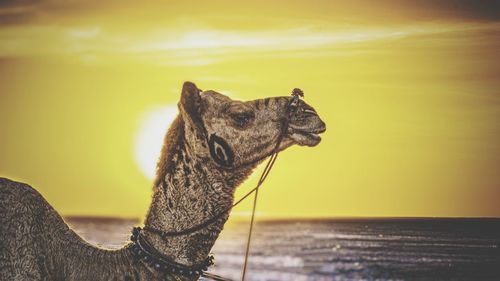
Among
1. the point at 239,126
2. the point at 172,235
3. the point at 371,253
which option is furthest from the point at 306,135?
the point at 371,253

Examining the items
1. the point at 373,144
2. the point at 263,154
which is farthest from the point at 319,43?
the point at 373,144

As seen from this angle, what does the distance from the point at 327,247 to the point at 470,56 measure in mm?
18238

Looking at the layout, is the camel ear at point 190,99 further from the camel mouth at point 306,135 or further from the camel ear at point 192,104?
the camel mouth at point 306,135

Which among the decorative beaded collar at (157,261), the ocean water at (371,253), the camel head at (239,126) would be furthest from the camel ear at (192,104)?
the ocean water at (371,253)

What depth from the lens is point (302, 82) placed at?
26.3 ft

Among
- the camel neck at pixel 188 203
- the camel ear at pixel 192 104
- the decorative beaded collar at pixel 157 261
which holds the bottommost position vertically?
the decorative beaded collar at pixel 157 261

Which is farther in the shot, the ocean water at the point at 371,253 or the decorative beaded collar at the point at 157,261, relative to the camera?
the ocean water at the point at 371,253

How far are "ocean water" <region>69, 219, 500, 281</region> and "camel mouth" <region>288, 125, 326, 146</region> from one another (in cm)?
1017

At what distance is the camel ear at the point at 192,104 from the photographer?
73.9 inches

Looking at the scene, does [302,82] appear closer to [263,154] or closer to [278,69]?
[278,69]

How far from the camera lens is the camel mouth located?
195cm

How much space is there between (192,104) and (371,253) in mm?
21422

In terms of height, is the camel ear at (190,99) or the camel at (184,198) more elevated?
the camel ear at (190,99)

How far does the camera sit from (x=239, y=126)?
6.34 feet
